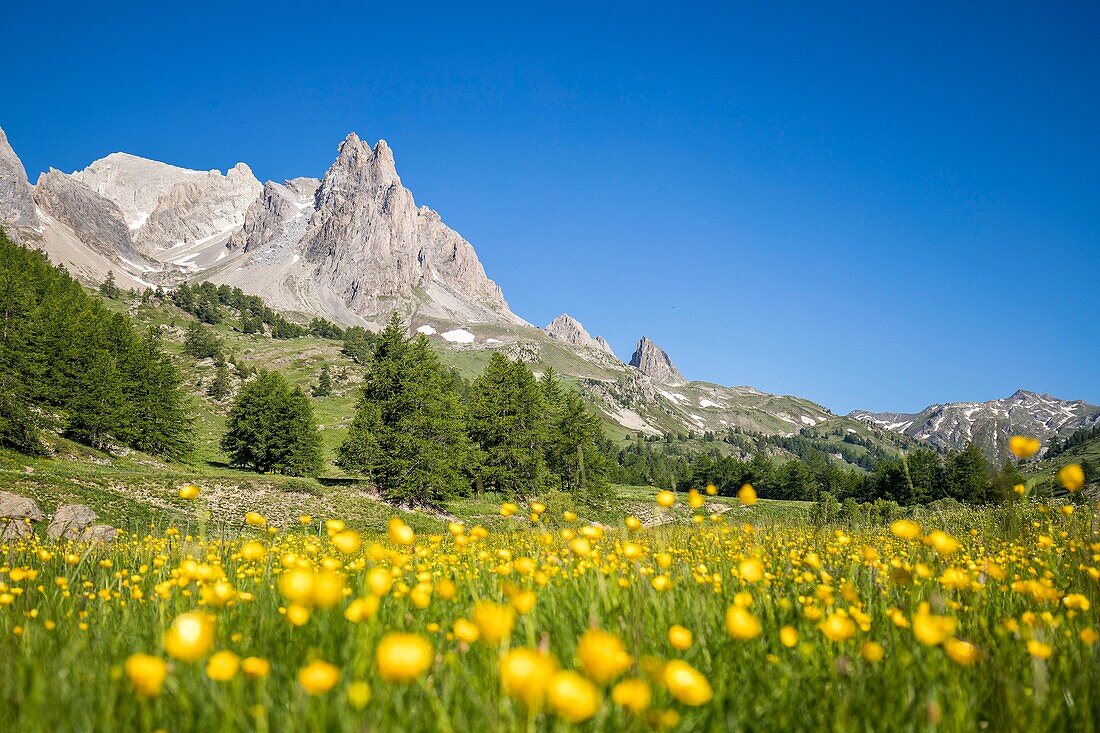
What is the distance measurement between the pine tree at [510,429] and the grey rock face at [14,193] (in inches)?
8518

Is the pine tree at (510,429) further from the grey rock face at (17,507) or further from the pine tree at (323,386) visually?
the pine tree at (323,386)

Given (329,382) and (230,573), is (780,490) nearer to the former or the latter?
(329,382)

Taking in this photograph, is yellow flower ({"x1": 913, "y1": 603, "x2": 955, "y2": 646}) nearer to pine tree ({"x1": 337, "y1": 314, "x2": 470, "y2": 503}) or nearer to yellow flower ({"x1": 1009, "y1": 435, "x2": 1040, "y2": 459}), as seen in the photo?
yellow flower ({"x1": 1009, "y1": 435, "x2": 1040, "y2": 459})

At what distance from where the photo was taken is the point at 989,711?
6.27 feet

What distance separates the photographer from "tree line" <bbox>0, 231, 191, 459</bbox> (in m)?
28.0

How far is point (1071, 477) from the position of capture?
229 centimetres

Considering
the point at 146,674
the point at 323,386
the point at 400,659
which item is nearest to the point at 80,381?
the point at 146,674

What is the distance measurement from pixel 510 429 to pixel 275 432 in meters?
17.3

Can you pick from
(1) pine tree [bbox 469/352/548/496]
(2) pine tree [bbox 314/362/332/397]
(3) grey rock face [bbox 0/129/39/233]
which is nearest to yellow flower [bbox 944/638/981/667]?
(1) pine tree [bbox 469/352/548/496]

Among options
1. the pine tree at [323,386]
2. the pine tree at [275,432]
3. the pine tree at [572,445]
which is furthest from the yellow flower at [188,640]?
the pine tree at [323,386]

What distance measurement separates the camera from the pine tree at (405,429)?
92.9 ft

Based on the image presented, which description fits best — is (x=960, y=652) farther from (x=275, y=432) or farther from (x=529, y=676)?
(x=275, y=432)

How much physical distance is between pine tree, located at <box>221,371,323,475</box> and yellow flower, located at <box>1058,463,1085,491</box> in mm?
42189

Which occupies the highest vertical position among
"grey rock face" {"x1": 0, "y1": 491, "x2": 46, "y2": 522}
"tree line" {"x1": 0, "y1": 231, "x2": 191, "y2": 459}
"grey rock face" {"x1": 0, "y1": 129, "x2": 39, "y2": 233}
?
"grey rock face" {"x1": 0, "y1": 129, "x2": 39, "y2": 233}
